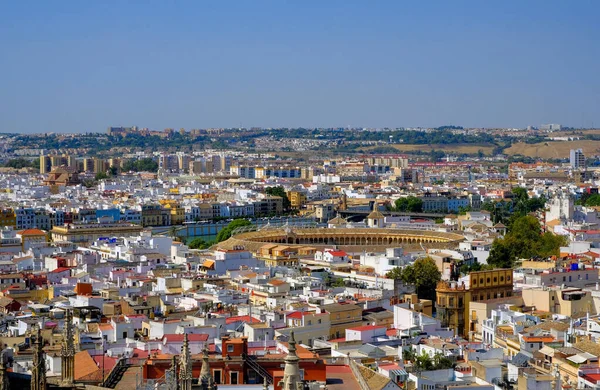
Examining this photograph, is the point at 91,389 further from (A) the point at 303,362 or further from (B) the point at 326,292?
(B) the point at 326,292

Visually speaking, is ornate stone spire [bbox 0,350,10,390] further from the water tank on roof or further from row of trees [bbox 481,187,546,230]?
row of trees [bbox 481,187,546,230]

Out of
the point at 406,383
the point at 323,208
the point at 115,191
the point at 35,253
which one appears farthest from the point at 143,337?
the point at 115,191

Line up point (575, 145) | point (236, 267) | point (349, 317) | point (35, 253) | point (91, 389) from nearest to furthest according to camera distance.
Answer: point (91, 389) < point (349, 317) < point (236, 267) < point (35, 253) < point (575, 145)

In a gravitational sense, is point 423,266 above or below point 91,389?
below

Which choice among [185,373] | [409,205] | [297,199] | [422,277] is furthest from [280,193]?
[185,373]

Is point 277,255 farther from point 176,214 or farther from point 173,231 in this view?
point 176,214

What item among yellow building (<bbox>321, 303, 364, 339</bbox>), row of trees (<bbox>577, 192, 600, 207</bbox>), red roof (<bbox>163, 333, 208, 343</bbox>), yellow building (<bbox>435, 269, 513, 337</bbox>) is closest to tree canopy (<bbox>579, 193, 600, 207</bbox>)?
row of trees (<bbox>577, 192, 600, 207</bbox>)
